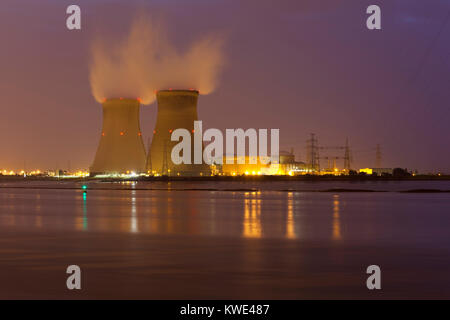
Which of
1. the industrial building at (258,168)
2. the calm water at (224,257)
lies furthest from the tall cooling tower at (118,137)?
the calm water at (224,257)

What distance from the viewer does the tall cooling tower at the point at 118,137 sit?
69.7 meters

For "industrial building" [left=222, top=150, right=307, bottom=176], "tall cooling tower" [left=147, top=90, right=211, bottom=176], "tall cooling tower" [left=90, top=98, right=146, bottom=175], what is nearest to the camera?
"tall cooling tower" [left=147, top=90, right=211, bottom=176]

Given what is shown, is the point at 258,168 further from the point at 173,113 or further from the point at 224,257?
the point at 224,257

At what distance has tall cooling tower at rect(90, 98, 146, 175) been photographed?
229 feet

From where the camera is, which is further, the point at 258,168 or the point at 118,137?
the point at 258,168

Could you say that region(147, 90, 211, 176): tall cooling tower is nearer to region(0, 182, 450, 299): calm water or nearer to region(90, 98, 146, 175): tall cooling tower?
region(90, 98, 146, 175): tall cooling tower

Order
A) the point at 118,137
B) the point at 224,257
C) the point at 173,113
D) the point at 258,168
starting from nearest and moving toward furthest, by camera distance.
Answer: the point at 224,257
the point at 173,113
the point at 118,137
the point at 258,168

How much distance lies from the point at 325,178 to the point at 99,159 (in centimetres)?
3600

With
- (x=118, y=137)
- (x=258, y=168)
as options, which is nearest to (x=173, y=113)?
(x=118, y=137)

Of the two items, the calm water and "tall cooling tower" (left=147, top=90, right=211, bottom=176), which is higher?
"tall cooling tower" (left=147, top=90, right=211, bottom=176)

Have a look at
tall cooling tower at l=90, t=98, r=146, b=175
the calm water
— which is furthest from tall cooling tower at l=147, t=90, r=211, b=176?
the calm water

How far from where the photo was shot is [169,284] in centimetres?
745

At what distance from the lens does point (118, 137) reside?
69625mm
